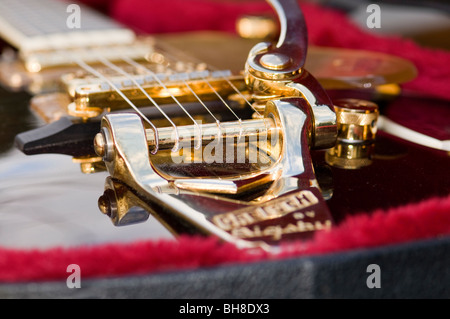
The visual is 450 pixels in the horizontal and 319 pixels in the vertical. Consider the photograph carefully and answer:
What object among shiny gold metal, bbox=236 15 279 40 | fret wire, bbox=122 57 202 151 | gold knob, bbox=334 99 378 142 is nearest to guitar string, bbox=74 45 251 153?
fret wire, bbox=122 57 202 151

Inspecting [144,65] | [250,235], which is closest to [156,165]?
[250,235]

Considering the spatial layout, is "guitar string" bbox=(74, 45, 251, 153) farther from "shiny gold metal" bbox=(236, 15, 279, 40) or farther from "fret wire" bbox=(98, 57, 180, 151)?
"shiny gold metal" bbox=(236, 15, 279, 40)

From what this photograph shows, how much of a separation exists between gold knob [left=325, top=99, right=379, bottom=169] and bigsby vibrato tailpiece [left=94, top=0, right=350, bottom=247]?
0.05 m

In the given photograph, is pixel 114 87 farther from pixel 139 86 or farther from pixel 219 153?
pixel 219 153

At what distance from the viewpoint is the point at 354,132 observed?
68cm

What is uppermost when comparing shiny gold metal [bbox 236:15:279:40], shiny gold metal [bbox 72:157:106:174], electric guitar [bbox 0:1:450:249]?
shiny gold metal [bbox 236:15:279:40]

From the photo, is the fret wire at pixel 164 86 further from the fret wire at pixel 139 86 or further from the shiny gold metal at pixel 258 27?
the shiny gold metal at pixel 258 27

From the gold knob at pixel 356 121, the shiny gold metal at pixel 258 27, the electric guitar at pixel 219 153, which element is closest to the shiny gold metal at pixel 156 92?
the electric guitar at pixel 219 153

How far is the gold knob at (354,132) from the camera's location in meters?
0.67

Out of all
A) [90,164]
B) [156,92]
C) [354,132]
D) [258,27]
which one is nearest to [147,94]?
[156,92]

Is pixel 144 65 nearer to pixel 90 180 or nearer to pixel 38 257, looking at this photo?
pixel 90 180

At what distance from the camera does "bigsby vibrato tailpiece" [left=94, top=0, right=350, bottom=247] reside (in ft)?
1.60
